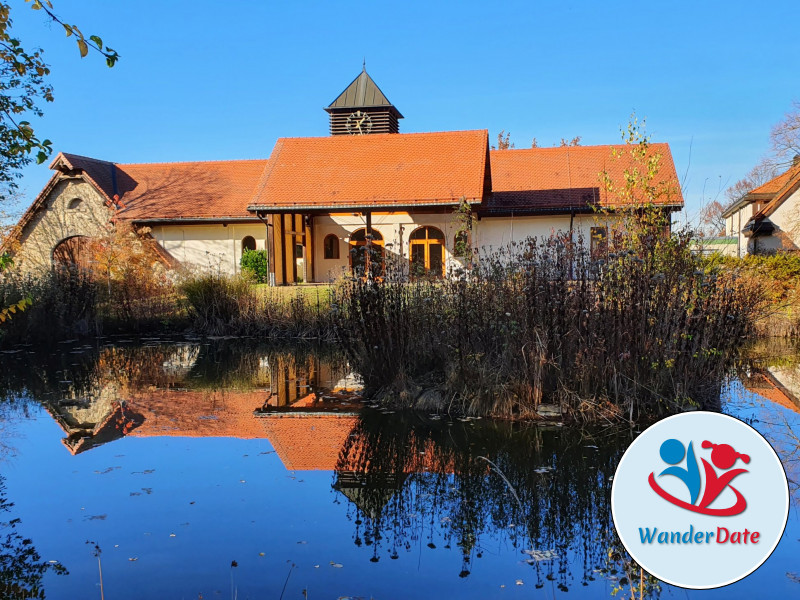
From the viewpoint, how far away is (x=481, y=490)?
5551mm

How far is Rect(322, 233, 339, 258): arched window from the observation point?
2831cm

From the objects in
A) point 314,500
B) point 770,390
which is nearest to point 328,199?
point 770,390

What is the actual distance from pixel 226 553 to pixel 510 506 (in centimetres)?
203

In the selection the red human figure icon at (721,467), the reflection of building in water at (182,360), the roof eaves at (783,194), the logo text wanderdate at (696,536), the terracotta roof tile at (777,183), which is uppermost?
the terracotta roof tile at (777,183)

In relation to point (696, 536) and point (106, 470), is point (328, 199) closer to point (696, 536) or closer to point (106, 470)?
point (106, 470)

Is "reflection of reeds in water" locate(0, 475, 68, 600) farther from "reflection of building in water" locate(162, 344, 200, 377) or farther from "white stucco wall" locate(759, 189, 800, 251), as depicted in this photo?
"white stucco wall" locate(759, 189, 800, 251)

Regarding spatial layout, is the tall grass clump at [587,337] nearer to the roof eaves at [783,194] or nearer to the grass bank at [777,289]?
the grass bank at [777,289]

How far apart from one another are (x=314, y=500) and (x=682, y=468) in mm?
3567

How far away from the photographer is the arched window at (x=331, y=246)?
92.9 ft

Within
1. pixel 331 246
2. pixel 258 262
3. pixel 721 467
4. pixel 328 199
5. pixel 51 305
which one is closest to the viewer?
pixel 721 467

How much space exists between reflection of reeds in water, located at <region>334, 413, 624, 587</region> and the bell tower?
1167 inches

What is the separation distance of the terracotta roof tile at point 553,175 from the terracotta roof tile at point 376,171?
6.93ft

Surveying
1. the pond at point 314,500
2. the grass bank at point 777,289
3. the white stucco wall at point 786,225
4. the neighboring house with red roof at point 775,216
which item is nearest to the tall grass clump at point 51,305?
the pond at point 314,500

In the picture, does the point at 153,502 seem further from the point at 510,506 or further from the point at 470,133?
the point at 470,133
